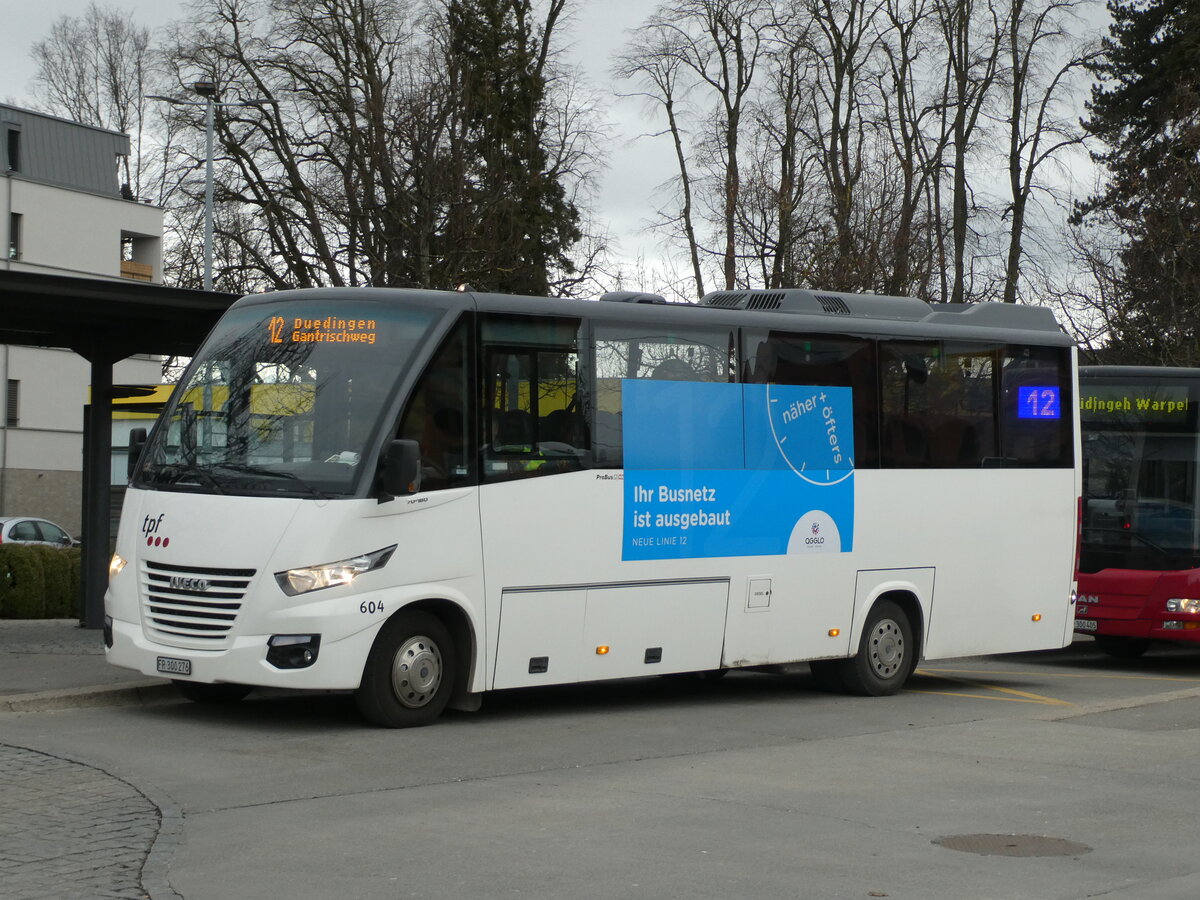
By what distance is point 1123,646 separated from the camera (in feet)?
65.1

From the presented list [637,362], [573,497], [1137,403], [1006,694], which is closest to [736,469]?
[637,362]

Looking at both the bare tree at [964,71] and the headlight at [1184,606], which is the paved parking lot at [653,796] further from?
the bare tree at [964,71]

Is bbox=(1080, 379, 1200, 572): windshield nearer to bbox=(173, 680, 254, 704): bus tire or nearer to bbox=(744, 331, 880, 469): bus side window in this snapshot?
bbox=(744, 331, 880, 469): bus side window

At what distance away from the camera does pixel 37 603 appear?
2277cm

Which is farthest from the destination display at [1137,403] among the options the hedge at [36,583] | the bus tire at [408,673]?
the hedge at [36,583]

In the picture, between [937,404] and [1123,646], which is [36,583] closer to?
[937,404]

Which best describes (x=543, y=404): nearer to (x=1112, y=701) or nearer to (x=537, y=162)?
(x=1112, y=701)

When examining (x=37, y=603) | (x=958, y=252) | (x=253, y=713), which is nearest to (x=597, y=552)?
(x=253, y=713)

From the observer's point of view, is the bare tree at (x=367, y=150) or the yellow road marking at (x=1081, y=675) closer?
the yellow road marking at (x=1081, y=675)

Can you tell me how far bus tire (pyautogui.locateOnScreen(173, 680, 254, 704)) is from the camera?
12773mm

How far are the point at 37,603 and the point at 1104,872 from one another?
1797 cm

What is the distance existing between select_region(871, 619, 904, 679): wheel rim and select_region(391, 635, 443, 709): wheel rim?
4.48 metres

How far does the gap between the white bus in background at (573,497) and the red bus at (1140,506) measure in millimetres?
2927

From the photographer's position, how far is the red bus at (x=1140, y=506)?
712 inches
